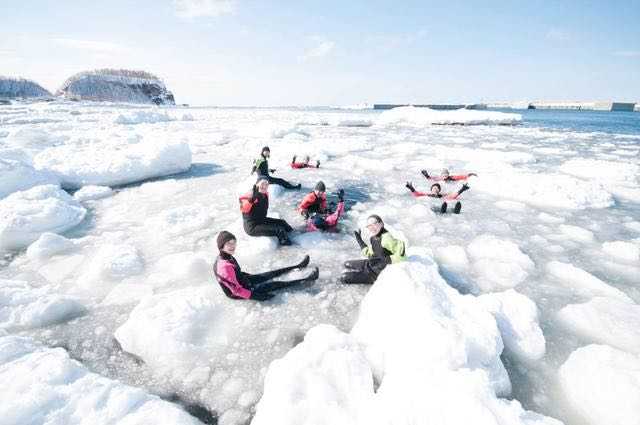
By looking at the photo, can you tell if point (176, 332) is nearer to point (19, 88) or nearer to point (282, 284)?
point (282, 284)

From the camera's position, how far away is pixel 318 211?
6.48 metres

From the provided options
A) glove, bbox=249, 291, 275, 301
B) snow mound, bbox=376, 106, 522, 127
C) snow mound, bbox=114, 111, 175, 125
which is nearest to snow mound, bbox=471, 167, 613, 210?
glove, bbox=249, 291, 275, 301

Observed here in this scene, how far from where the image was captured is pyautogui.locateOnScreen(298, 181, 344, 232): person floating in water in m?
5.82

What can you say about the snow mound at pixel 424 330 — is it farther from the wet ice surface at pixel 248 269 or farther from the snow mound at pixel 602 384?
the snow mound at pixel 602 384

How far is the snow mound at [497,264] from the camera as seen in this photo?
4316mm

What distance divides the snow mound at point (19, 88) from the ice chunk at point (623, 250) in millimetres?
101289

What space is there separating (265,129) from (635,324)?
1900cm

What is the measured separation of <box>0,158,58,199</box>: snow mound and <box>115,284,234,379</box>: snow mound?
19.9 feet

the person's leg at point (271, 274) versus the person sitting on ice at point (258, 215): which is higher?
the person sitting on ice at point (258, 215)

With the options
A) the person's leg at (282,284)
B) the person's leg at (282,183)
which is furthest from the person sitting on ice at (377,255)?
the person's leg at (282,183)

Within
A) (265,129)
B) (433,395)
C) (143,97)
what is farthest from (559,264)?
(143,97)

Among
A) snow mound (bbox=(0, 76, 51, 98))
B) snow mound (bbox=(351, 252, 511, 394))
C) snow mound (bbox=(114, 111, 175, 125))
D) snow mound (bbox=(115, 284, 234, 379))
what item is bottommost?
snow mound (bbox=(115, 284, 234, 379))

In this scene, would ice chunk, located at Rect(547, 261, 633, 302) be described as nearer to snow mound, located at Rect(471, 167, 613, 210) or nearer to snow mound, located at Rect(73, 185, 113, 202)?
snow mound, located at Rect(471, 167, 613, 210)

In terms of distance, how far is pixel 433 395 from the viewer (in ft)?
7.05
